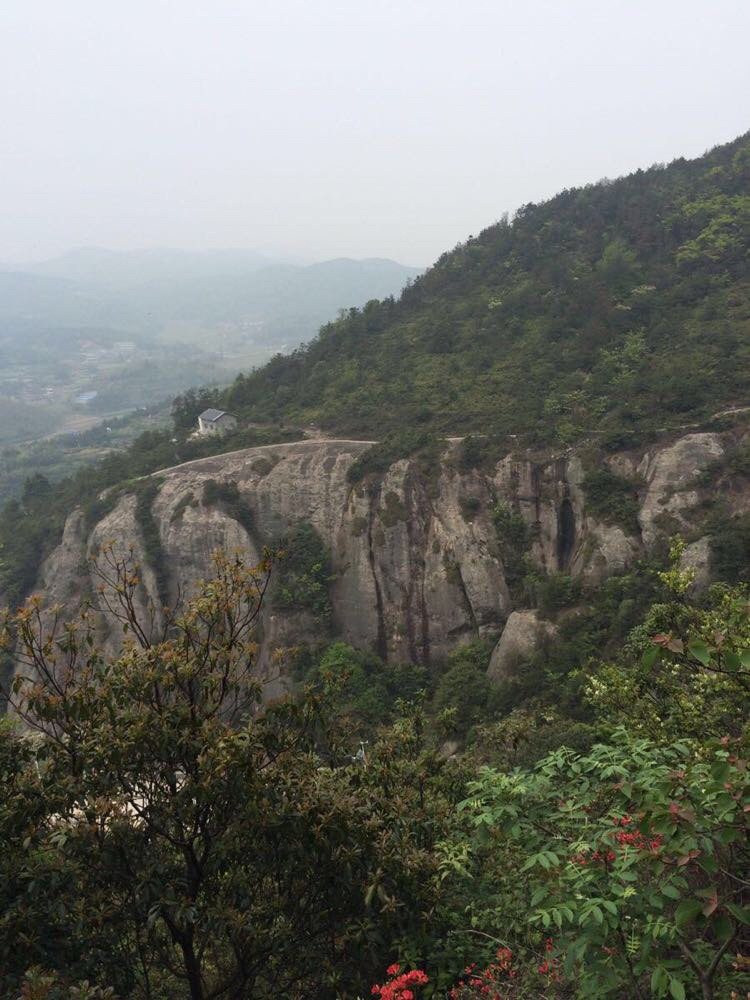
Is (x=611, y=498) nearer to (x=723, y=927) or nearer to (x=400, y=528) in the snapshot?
(x=400, y=528)

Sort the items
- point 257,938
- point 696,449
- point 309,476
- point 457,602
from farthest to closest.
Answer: point 309,476, point 457,602, point 696,449, point 257,938

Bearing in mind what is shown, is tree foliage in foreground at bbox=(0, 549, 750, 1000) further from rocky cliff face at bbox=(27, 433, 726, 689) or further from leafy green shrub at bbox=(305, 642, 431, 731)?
rocky cliff face at bbox=(27, 433, 726, 689)

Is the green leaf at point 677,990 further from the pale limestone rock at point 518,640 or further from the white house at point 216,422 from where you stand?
the white house at point 216,422

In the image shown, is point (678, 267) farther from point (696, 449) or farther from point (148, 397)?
point (148, 397)

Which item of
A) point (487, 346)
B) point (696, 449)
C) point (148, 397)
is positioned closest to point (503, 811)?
point (696, 449)

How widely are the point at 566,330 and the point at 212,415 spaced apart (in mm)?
27038

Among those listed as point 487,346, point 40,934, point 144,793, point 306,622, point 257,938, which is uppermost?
point 487,346

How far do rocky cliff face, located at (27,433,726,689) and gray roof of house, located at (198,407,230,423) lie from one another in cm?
749

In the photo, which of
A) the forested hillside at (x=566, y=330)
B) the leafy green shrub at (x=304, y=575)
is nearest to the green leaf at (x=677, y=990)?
the forested hillside at (x=566, y=330)

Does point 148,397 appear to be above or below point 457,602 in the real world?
above

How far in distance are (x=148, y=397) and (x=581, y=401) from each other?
164 metres

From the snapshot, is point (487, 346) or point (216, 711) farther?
point (487, 346)

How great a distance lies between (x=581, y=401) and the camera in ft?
129

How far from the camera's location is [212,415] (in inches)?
2098
